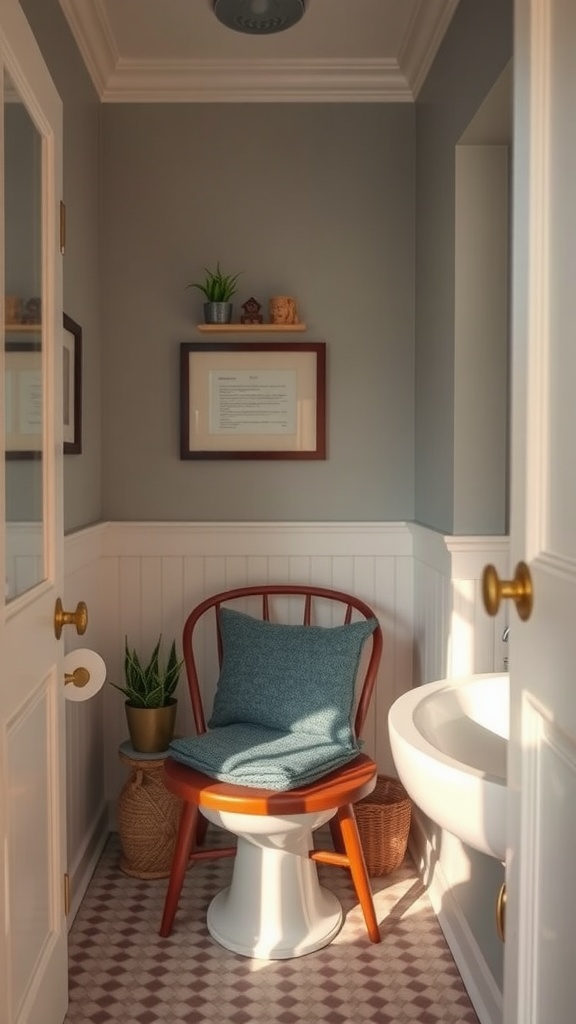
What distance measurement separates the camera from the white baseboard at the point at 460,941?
1.89 metres

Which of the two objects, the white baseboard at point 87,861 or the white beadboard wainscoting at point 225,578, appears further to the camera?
the white beadboard wainscoting at point 225,578

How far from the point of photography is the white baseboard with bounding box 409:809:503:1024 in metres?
1.89

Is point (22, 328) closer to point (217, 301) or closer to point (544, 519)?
point (544, 519)

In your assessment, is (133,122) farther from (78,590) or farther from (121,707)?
(121,707)

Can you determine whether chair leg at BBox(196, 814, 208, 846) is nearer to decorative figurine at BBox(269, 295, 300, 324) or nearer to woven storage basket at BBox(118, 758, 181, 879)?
woven storage basket at BBox(118, 758, 181, 879)

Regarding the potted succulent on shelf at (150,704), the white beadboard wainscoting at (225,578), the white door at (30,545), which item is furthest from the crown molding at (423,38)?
the potted succulent on shelf at (150,704)

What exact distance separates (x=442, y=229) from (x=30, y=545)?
150 centimetres

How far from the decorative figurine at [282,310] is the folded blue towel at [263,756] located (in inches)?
49.3

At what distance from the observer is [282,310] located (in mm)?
2777

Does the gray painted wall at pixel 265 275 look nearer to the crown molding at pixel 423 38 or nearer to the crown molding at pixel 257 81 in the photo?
the crown molding at pixel 257 81

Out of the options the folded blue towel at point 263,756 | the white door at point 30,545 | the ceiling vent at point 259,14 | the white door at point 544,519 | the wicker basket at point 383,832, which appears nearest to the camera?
the white door at point 544,519

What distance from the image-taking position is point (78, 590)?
254cm

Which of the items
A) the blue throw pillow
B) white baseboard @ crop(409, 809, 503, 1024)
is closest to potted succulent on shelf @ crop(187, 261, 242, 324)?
the blue throw pillow

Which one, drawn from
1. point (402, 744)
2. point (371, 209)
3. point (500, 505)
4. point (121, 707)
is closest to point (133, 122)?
point (371, 209)
